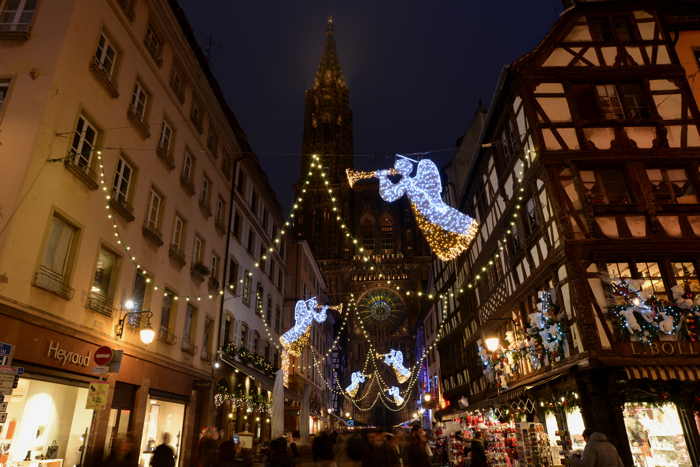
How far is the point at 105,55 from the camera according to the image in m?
10.9

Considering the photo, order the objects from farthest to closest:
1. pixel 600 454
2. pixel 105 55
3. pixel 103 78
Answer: pixel 105 55, pixel 103 78, pixel 600 454

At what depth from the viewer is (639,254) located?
473 inches

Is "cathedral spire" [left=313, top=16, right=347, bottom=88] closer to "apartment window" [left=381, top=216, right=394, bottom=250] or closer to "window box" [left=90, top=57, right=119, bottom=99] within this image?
"apartment window" [left=381, top=216, right=394, bottom=250]

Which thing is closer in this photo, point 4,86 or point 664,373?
point 4,86

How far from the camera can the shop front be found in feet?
26.6

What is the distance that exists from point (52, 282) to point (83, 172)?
2.22 m

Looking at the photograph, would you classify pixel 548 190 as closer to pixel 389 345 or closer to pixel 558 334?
pixel 558 334

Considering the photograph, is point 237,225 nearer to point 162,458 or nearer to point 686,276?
point 162,458

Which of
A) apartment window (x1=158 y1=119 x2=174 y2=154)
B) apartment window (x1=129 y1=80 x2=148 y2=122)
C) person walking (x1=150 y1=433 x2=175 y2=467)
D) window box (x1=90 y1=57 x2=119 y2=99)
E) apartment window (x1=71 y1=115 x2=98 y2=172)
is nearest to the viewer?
person walking (x1=150 y1=433 x2=175 y2=467)

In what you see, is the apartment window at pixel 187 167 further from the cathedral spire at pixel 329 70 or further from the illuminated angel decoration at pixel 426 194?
the cathedral spire at pixel 329 70

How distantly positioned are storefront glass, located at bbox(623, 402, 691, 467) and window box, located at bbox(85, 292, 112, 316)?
11.8 metres

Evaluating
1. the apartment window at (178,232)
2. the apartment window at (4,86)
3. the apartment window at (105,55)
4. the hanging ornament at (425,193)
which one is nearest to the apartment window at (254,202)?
the apartment window at (178,232)

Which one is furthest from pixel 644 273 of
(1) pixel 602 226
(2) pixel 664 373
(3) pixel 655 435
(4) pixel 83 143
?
(4) pixel 83 143

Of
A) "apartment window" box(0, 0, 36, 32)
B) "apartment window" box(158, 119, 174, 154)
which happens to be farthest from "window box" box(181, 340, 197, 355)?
"apartment window" box(0, 0, 36, 32)
